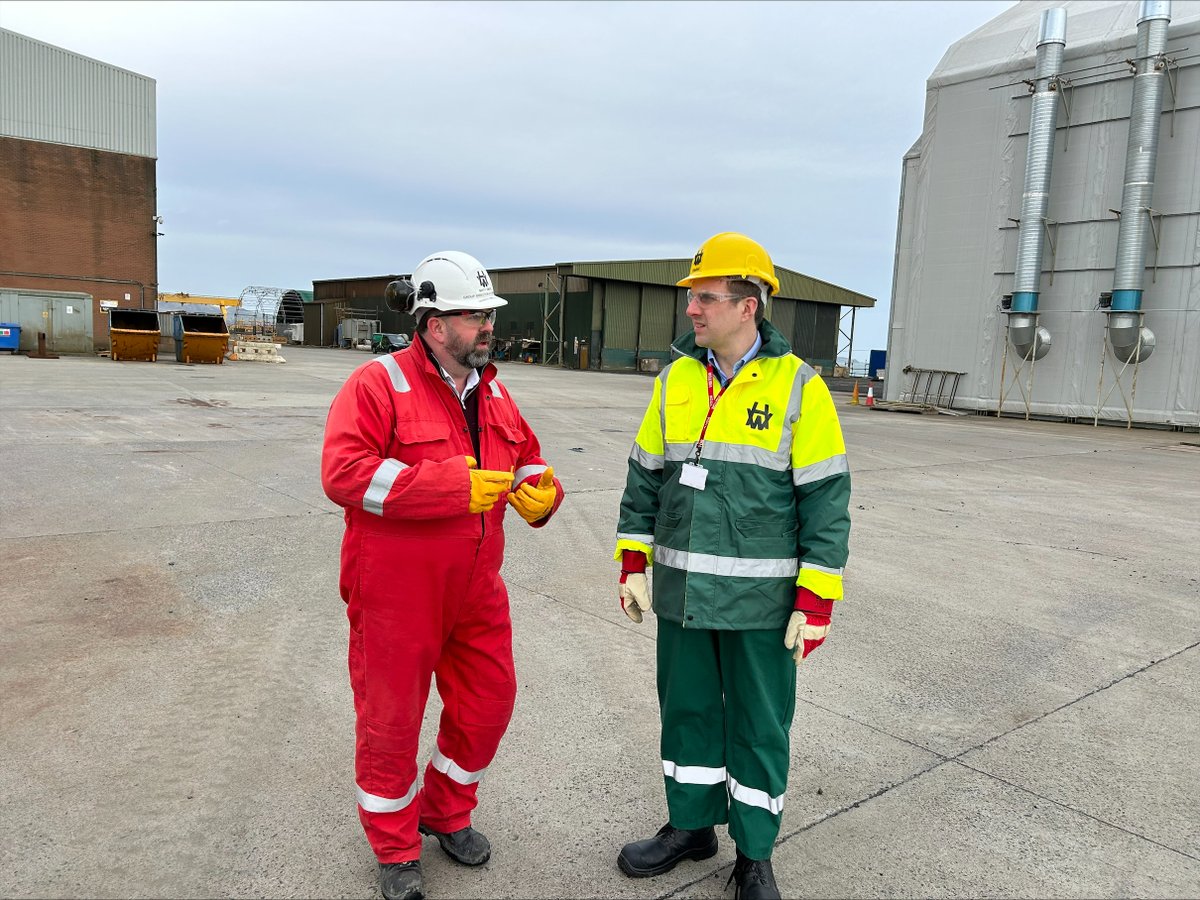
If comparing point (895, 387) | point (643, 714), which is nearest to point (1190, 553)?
point (643, 714)

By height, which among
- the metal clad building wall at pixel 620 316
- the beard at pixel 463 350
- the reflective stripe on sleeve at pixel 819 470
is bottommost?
the reflective stripe on sleeve at pixel 819 470

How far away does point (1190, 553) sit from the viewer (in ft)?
23.8

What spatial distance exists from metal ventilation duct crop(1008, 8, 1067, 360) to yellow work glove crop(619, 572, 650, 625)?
21038 mm

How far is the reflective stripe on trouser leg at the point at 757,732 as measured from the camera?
2633 millimetres

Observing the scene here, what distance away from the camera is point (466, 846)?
2.78 meters

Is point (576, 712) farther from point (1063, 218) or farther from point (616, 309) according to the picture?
point (616, 309)

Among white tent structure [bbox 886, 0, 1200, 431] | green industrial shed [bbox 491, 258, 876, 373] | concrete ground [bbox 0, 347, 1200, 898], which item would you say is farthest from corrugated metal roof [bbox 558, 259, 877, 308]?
concrete ground [bbox 0, 347, 1200, 898]

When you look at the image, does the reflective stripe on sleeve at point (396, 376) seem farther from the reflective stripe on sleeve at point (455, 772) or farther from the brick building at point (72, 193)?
the brick building at point (72, 193)

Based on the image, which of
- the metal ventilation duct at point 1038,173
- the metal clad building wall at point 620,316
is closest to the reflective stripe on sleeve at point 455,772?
the metal ventilation duct at point 1038,173

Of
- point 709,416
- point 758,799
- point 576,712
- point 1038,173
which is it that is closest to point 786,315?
point 1038,173

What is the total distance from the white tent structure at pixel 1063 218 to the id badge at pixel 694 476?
20556mm

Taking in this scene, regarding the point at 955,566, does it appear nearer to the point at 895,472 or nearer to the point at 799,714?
the point at 799,714

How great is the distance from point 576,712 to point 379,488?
1900 millimetres

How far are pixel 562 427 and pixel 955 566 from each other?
9.24 meters
